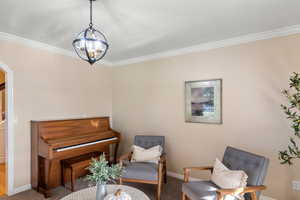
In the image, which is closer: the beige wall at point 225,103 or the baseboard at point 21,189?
the beige wall at point 225,103

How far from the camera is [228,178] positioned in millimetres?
2029

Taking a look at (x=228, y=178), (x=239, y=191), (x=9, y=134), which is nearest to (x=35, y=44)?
(x=9, y=134)

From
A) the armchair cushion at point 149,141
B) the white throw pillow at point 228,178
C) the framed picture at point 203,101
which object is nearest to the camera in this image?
the white throw pillow at point 228,178

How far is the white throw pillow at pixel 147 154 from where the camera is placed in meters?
3.08

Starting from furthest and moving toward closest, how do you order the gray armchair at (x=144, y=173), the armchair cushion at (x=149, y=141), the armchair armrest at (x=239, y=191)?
the armchair cushion at (x=149, y=141) → the gray armchair at (x=144, y=173) → the armchair armrest at (x=239, y=191)

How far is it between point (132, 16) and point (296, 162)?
295cm

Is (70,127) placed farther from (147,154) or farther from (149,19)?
(149,19)

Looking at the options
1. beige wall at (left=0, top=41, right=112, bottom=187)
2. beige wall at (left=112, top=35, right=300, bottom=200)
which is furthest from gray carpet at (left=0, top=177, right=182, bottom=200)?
beige wall at (left=112, top=35, right=300, bottom=200)

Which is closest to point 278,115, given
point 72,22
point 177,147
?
point 177,147

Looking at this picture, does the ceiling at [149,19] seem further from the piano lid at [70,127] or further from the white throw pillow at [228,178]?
the white throw pillow at [228,178]

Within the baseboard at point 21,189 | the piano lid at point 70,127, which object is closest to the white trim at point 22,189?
the baseboard at point 21,189

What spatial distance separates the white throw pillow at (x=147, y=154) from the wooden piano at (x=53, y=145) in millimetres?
769

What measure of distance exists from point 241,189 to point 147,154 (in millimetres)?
1609

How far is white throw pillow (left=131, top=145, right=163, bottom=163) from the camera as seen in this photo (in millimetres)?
3082
